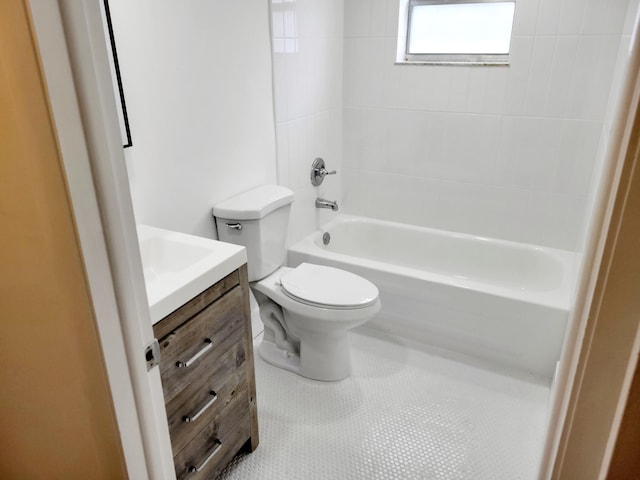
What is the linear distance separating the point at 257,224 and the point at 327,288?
0.41m

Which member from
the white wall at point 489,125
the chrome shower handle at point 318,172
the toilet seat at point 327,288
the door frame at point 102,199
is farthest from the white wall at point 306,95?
the door frame at point 102,199

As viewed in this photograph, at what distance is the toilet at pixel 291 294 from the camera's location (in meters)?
1.93

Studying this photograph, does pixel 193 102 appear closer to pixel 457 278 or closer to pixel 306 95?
pixel 306 95

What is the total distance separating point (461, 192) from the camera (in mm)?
2750

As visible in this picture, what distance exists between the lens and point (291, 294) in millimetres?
1967

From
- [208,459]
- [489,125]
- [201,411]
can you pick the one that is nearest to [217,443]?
[208,459]

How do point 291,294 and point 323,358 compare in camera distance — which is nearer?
point 291,294

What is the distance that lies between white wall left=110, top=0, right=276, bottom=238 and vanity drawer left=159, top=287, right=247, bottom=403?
1.71 ft

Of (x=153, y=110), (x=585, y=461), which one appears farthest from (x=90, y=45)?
(x=153, y=110)

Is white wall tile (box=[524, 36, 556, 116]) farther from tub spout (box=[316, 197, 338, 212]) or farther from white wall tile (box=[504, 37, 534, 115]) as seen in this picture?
tub spout (box=[316, 197, 338, 212])

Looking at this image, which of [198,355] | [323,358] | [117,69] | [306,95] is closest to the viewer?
[198,355]

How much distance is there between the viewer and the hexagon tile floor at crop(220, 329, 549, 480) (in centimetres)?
168

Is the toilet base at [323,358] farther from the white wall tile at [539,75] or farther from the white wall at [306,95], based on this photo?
the white wall tile at [539,75]

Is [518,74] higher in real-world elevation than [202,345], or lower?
higher
